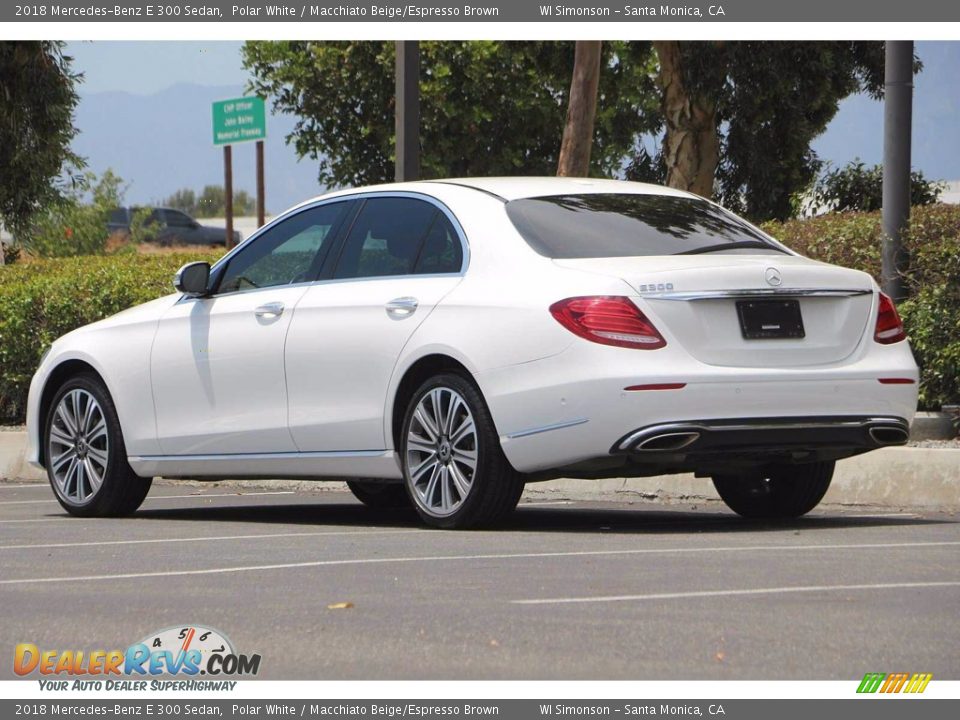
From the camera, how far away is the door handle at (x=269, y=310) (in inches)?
382

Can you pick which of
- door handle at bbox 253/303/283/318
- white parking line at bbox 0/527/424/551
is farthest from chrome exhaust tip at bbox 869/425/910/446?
door handle at bbox 253/303/283/318

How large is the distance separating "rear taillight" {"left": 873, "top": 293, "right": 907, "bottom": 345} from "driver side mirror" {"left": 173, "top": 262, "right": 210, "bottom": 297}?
11.9ft

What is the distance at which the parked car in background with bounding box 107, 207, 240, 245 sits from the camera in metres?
62.2

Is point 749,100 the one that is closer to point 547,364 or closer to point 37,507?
point 37,507

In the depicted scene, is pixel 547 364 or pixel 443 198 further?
pixel 443 198

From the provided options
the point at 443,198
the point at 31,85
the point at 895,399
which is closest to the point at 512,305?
the point at 443,198

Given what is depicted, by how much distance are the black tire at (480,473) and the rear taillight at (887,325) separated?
5.81 feet

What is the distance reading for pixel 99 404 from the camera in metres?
10.7

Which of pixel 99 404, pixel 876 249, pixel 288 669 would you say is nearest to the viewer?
pixel 288 669

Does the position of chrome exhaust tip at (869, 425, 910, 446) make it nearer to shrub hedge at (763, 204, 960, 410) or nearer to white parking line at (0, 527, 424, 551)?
white parking line at (0, 527, 424, 551)

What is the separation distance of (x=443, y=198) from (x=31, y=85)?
55.8 ft

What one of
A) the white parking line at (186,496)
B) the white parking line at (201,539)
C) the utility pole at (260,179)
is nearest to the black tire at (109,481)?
the white parking line at (186,496)

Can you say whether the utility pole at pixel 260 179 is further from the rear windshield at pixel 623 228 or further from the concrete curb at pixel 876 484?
the rear windshield at pixel 623 228

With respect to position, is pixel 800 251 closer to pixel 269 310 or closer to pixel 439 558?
pixel 269 310
